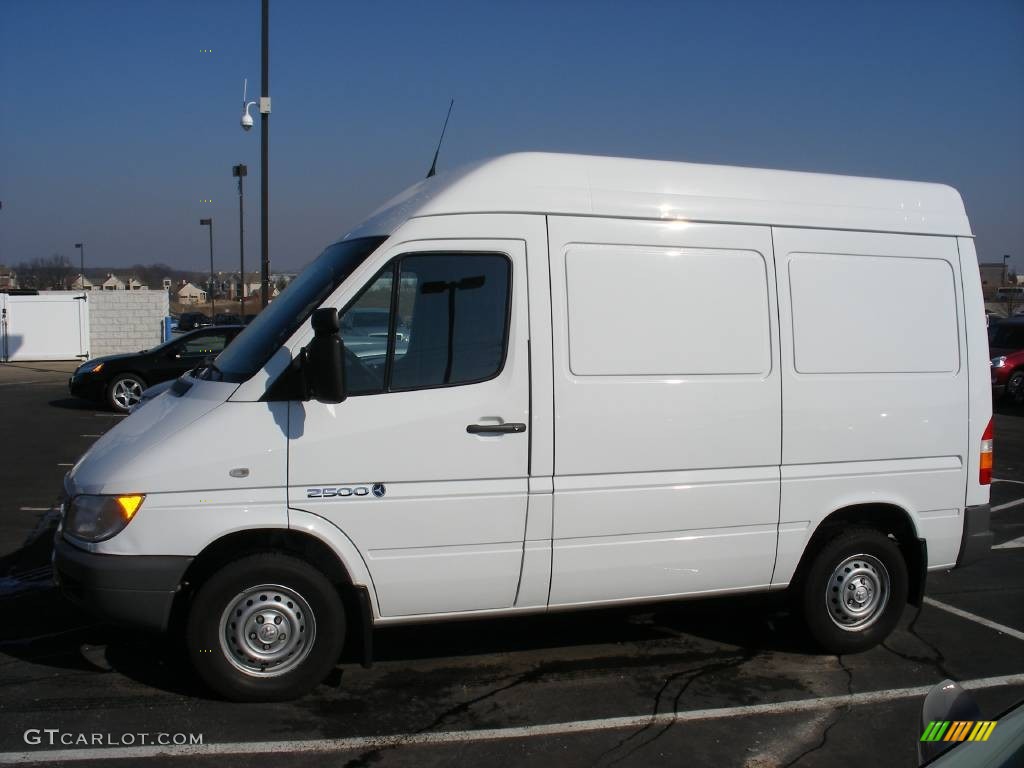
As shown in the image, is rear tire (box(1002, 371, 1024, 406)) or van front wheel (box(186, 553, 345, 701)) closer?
van front wheel (box(186, 553, 345, 701))

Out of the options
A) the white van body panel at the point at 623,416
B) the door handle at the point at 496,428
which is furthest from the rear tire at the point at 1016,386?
the door handle at the point at 496,428

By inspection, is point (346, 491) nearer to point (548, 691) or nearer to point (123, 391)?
point (548, 691)

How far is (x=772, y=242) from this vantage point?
507 centimetres

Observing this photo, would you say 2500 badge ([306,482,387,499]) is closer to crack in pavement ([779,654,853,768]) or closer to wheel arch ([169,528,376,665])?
wheel arch ([169,528,376,665])

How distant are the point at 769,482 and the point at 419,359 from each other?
2054 mm

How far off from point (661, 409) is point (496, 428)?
90cm

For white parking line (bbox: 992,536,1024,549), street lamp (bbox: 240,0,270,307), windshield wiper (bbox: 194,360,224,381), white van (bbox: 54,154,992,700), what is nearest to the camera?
white van (bbox: 54,154,992,700)

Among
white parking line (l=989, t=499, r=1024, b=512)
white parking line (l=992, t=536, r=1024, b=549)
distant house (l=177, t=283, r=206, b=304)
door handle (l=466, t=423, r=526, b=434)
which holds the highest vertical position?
distant house (l=177, t=283, r=206, b=304)

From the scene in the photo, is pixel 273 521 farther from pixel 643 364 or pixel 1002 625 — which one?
pixel 1002 625

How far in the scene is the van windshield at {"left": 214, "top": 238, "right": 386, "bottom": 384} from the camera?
449 centimetres

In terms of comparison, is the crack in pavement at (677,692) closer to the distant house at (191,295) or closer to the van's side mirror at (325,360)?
the van's side mirror at (325,360)

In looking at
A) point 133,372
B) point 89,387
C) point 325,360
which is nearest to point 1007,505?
point 325,360

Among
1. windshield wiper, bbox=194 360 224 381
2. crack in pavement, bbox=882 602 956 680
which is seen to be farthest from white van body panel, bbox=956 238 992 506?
windshield wiper, bbox=194 360 224 381

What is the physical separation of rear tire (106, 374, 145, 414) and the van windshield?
11608mm
